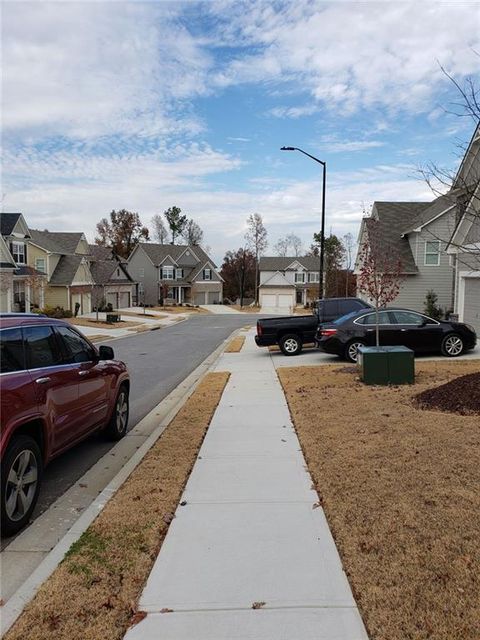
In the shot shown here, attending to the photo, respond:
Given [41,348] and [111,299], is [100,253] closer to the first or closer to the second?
[111,299]

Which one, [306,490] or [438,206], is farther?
[438,206]

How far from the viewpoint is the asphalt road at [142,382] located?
596cm

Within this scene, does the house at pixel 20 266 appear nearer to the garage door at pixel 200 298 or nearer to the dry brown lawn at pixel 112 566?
the garage door at pixel 200 298

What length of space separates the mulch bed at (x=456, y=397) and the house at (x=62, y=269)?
39.8 meters

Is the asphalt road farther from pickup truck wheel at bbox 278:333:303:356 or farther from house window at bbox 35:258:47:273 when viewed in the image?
house window at bbox 35:258:47:273

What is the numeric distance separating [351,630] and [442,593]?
646 mm

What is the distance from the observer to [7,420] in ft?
13.7

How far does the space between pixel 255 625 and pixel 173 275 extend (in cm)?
7140

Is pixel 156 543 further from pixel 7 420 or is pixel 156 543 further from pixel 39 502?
pixel 39 502

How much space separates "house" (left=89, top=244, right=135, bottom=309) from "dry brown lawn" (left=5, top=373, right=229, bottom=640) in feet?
154

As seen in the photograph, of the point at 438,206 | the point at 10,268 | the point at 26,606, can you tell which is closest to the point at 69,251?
the point at 10,268

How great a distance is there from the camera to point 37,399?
15.5 feet

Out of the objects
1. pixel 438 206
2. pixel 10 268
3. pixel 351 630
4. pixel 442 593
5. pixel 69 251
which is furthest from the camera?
pixel 69 251

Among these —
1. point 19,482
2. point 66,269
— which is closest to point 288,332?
point 19,482
